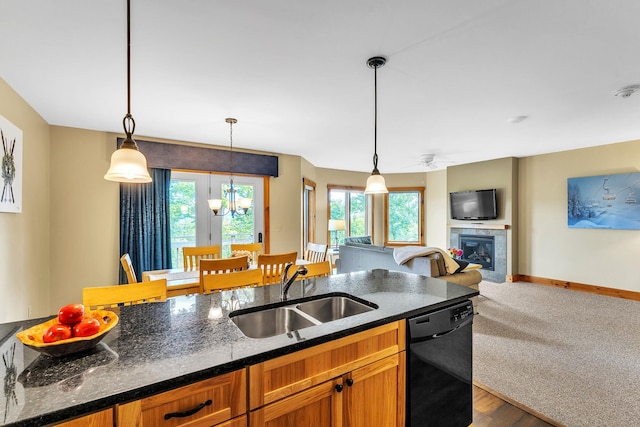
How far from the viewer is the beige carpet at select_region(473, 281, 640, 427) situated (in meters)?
2.06

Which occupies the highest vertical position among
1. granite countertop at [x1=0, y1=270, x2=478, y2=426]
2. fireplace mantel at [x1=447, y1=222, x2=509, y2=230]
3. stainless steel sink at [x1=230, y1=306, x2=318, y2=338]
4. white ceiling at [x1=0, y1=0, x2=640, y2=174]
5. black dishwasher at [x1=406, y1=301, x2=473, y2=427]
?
white ceiling at [x1=0, y1=0, x2=640, y2=174]

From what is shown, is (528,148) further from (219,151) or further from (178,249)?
(178,249)

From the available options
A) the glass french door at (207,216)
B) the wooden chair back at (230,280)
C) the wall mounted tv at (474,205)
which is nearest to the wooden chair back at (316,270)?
the wooden chair back at (230,280)

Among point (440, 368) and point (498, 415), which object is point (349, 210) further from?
point (440, 368)

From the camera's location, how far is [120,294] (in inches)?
66.0

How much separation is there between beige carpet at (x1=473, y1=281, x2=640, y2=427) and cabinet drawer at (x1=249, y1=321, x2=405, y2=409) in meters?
1.56

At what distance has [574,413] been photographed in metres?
1.98

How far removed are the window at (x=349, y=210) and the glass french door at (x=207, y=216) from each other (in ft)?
8.56

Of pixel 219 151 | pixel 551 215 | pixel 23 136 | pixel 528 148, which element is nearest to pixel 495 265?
pixel 551 215

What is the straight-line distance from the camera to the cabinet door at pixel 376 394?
1284mm

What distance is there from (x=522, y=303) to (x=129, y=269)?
5.12 m

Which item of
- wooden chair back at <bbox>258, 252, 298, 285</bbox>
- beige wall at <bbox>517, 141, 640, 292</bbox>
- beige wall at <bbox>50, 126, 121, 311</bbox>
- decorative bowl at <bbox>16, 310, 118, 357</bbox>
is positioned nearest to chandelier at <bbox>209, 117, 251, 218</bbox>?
wooden chair back at <bbox>258, 252, 298, 285</bbox>

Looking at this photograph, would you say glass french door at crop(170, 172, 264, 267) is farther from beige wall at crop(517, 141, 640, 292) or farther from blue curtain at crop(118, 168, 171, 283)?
beige wall at crop(517, 141, 640, 292)

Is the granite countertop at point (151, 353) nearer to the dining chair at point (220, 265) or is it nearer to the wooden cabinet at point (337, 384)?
the wooden cabinet at point (337, 384)
